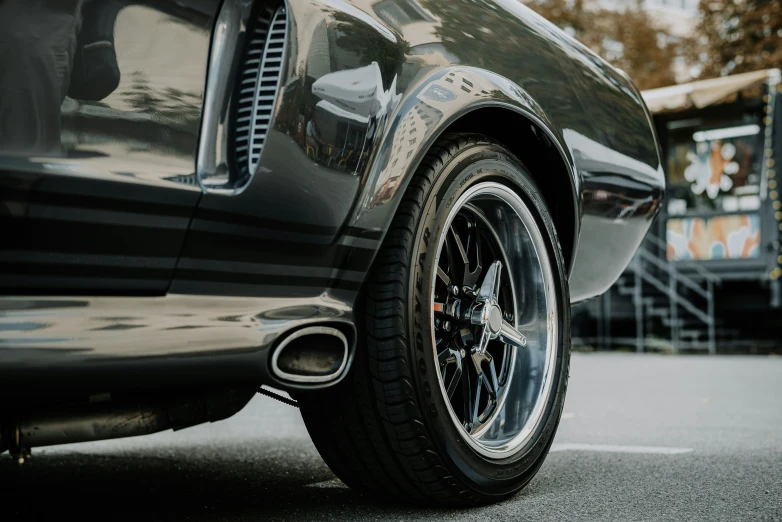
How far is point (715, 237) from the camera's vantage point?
12.7 m

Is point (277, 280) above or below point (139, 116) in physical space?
below

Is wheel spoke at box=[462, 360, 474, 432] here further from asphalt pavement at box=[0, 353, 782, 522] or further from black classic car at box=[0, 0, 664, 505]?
asphalt pavement at box=[0, 353, 782, 522]

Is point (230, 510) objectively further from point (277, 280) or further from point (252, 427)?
point (252, 427)

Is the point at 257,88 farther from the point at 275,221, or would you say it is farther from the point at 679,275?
the point at 679,275

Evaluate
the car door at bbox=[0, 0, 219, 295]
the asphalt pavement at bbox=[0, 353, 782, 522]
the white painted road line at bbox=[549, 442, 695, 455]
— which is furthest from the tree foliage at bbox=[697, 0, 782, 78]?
the car door at bbox=[0, 0, 219, 295]

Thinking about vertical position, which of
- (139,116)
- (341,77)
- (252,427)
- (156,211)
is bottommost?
(252,427)

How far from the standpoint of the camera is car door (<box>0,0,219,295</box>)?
137cm

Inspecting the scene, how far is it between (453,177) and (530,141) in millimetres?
465

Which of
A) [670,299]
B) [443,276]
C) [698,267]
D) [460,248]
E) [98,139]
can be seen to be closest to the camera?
[98,139]

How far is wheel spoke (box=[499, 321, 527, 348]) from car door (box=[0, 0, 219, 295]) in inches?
41.2

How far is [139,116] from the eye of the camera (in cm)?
150

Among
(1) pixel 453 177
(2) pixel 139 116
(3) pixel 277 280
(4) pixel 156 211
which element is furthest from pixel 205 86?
(1) pixel 453 177

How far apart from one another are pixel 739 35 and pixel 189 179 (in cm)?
1902

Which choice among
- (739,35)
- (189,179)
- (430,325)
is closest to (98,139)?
(189,179)
